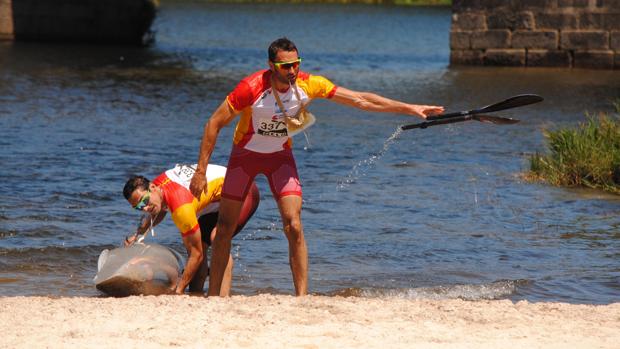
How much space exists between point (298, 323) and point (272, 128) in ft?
4.85

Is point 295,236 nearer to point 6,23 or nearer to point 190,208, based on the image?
point 190,208

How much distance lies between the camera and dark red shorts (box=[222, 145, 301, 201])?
319 inches

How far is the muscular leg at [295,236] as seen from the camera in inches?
315

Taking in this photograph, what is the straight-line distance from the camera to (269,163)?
26.7ft

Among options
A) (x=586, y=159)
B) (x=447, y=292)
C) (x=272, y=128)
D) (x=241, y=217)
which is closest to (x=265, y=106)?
(x=272, y=128)

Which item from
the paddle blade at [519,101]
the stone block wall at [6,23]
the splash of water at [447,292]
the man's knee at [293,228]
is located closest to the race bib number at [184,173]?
the man's knee at [293,228]

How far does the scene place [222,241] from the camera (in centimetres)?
830

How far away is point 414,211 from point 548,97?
10.9m

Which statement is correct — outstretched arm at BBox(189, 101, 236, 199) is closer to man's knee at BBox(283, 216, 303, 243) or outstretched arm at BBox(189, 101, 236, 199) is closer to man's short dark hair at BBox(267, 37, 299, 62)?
man's short dark hair at BBox(267, 37, 299, 62)

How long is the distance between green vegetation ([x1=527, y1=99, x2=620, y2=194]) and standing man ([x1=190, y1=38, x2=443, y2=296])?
234 inches

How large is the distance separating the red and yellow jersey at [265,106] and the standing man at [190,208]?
1.18 feet

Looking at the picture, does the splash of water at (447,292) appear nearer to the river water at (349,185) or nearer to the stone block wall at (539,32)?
the river water at (349,185)

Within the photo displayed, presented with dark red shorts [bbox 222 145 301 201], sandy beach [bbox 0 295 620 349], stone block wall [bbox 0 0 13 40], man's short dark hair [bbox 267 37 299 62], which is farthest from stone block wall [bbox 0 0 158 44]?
sandy beach [bbox 0 295 620 349]

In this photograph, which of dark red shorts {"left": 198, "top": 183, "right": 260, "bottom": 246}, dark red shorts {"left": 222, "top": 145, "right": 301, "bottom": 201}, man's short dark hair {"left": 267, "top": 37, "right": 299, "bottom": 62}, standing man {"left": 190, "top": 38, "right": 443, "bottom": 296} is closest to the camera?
man's short dark hair {"left": 267, "top": 37, "right": 299, "bottom": 62}
